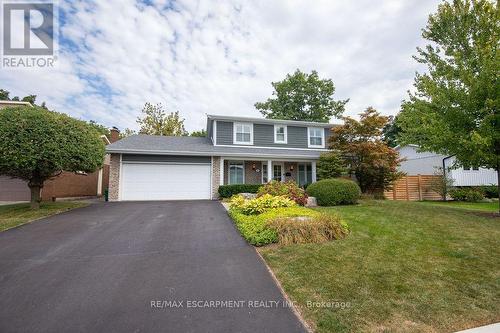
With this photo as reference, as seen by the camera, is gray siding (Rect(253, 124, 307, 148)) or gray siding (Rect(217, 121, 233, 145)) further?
gray siding (Rect(253, 124, 307, 148))

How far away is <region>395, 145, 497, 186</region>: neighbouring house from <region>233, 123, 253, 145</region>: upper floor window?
389 inches

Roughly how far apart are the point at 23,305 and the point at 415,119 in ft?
41.7

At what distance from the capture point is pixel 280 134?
1788 cm

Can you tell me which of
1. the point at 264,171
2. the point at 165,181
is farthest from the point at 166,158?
the point at 264,171

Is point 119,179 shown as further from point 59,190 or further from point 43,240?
point 43,240

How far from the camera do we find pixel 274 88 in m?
33.3

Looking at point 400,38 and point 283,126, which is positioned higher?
point 400,38

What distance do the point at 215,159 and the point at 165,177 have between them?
129 inches

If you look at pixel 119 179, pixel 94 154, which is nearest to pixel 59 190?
pixel 119 179

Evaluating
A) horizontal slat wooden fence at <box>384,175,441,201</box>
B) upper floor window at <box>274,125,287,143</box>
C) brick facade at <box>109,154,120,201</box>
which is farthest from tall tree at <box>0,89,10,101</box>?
horizontal slat wooden fence at <box>384,175,441,201</box>

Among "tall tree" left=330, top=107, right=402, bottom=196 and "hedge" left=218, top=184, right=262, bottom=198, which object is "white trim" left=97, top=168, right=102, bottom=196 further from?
"tall tree" left=330, top=107, right=402, bottom=196

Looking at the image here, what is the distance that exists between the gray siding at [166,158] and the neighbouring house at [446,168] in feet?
42.2

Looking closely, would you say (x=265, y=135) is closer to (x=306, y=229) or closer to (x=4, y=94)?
(x=306, y=229)

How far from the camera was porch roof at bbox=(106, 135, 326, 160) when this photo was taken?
14547 millimetres
